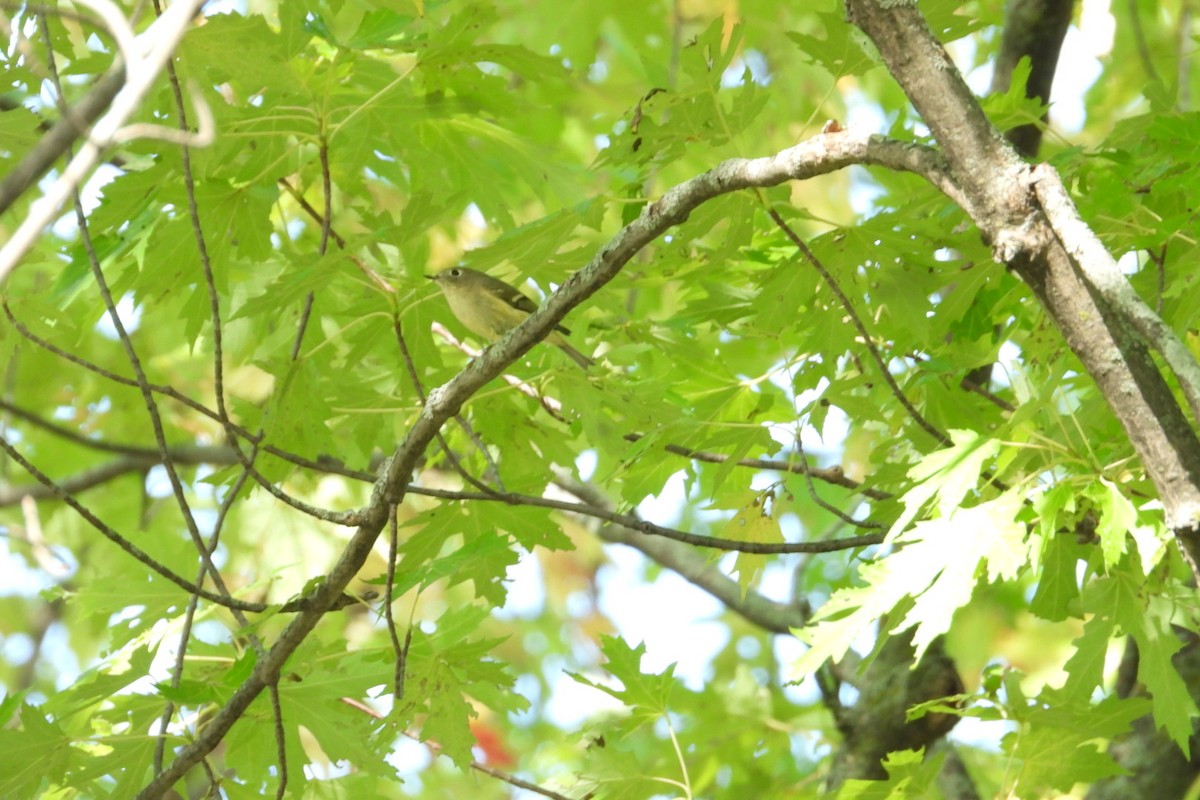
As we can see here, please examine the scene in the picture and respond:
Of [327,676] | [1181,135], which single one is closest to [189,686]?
[327,676]

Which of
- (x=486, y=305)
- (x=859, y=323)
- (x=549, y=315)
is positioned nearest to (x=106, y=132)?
(x=549, y=315)

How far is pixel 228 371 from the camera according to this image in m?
5.89

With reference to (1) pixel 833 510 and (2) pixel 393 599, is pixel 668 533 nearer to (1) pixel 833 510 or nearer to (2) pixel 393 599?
(1) pixel 833 510

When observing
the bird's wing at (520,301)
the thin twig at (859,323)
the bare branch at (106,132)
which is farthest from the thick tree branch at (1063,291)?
the bird's wing at (520,301)

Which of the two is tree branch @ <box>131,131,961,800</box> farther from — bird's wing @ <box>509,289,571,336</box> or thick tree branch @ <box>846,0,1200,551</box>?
bird's wing @ <box>509,289,571,336</box>

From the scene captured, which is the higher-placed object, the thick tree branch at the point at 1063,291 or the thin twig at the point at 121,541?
the thin twig at the point at 121,541

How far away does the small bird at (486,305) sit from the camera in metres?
3.58

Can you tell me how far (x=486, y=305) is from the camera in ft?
15.4

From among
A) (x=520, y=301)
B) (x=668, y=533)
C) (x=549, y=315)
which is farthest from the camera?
(x=520, y=301)

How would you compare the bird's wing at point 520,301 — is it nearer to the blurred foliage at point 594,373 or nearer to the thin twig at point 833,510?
the blurred foliage at point 594,373

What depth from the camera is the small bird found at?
3.58 metres

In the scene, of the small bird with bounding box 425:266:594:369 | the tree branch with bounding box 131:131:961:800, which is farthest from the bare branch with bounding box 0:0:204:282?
the small bird with bounding box 425:266:594:369

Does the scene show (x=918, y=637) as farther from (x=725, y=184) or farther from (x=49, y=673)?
(x=49, y=673)

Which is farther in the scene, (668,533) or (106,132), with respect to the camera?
(668,533)
